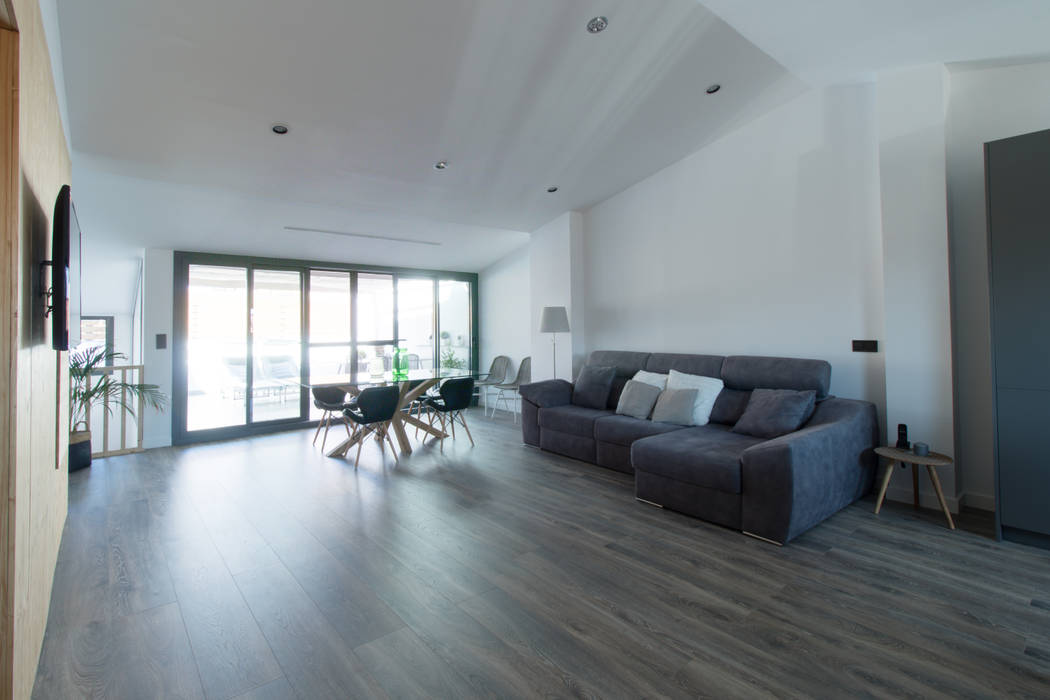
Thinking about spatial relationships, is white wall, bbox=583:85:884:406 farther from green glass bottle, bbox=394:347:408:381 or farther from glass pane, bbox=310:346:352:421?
glass pane, bbox=310:346:352:421

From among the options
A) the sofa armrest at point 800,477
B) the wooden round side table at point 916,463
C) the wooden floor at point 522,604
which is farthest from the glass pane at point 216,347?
the wooden round side table at point 916,463

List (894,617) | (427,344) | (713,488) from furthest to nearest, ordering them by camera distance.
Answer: (427,344) < (713,488) < (894,617)

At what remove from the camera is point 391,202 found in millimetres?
4730

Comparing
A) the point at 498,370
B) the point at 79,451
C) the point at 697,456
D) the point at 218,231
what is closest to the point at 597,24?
the point at 697,456

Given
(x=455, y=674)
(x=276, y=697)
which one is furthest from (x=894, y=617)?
(x=276, y=697)

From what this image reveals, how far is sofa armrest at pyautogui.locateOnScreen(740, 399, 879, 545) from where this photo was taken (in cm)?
262

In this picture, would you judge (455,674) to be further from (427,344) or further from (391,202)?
(427,344)

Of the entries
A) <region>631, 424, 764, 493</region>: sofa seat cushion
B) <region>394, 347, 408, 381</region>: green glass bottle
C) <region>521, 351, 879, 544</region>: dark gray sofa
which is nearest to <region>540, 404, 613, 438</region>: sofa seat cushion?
<region>521, 351, 879, 544</region>: dark gray sofa

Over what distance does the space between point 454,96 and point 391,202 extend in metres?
1.75

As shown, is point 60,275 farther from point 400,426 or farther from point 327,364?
point 327,364

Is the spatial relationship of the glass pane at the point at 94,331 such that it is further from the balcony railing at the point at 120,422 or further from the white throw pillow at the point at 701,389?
the white throw pillow at the point at 701,389

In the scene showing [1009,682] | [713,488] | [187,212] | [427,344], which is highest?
[187,212]

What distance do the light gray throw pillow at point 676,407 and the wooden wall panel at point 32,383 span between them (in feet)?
12.3

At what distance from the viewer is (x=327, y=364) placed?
650 cm
